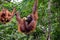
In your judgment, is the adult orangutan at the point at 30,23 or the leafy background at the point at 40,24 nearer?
the adult orangutan at the point at 30,23

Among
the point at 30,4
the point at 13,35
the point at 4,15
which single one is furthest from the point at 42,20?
the point at 13,35

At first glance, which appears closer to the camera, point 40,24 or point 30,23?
point 30,23

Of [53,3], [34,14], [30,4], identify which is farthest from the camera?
[30,4]

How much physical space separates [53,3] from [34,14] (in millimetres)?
508

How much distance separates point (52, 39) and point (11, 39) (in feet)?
3.78

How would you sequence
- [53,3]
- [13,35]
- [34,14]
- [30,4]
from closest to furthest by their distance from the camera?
[34,14], [53,3], [30,4], [13,35]

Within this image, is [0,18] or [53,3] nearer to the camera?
[53,3]

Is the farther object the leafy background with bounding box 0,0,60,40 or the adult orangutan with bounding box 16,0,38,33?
the leafy background with bounding box 0,0,60,40

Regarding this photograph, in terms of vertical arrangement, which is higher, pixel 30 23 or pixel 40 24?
pixel 30 23

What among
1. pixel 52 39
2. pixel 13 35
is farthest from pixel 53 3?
pixel 13 35

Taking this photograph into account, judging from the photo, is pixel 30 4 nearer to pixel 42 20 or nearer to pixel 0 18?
pixel 42 20

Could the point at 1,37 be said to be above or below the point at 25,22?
below

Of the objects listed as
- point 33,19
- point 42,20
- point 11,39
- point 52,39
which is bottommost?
point 11,39

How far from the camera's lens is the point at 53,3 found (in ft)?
6.60
